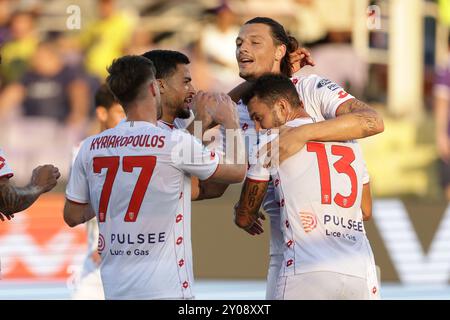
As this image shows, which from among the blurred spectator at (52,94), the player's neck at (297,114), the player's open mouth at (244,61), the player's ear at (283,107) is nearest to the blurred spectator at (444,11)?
the blurred spectator at (52,94)

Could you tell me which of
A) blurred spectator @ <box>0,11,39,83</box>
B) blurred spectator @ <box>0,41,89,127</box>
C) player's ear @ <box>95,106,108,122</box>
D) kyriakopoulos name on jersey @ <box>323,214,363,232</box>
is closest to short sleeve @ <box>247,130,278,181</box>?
kyriakopoulos name on jersey @ <box>323,214,363,232</box>

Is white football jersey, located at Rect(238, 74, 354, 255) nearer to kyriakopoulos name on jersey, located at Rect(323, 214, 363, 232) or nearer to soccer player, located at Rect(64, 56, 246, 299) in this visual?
kyriakopoulos name on jersey, located at Rect(323, 214, 363, 232)

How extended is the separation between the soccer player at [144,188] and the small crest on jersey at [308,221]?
0.44m

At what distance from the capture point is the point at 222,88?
15.2 meters

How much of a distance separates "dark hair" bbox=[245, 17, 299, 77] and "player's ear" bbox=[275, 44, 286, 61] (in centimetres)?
2

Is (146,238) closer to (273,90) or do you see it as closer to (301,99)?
(273,90)

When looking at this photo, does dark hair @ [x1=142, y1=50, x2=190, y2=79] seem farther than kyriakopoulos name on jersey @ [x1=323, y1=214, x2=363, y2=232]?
Yes

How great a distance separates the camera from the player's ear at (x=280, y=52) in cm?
754

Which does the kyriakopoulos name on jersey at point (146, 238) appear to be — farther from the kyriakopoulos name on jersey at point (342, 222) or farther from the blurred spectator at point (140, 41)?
the blurred spectator at point (140, 41)

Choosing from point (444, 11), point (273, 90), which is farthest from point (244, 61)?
point (444, 11)

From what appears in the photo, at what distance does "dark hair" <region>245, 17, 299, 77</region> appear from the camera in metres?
7.56

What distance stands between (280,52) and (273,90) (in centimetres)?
87
